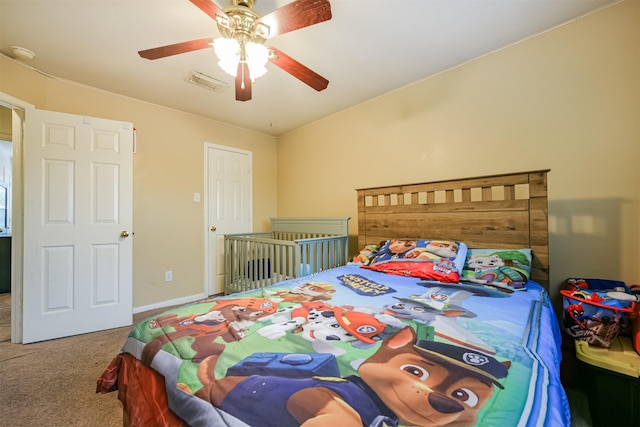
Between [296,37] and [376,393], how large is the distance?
218 centimetres

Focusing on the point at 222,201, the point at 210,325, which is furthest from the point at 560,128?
the point at 222,201

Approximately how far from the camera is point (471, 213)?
80.2 inches

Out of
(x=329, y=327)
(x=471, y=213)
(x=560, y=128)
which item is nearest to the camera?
(x=329, y=327)

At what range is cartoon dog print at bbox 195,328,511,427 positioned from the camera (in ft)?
1.82

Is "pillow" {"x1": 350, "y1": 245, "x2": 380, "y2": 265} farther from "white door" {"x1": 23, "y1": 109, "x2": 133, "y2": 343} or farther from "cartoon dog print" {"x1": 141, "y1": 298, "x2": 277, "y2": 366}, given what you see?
"white door" {"x1": 23, "y1": 109, "x2": 133, "y2": 343}

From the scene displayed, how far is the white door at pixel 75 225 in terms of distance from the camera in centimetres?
223

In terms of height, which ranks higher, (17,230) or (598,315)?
(17,230)

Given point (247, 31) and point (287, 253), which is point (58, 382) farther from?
point (247, 31)

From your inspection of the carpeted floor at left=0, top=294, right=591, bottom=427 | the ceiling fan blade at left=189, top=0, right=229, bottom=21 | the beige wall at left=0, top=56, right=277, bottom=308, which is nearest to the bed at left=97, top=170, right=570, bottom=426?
the carpeted floor at left=0, top=294, right=591, bottom=427

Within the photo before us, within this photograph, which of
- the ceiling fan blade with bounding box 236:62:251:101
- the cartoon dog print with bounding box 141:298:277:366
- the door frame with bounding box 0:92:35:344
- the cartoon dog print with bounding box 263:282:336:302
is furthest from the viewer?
the door frame with bounding box 0:92:35:344

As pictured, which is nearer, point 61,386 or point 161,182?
point 61,386

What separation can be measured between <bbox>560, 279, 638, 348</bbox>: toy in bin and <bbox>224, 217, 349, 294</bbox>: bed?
1815 mm

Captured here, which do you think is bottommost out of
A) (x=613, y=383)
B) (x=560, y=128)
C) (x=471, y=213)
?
A: (x=613, y=383)

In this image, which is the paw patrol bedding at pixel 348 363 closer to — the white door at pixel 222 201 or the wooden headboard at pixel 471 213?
the wooden headboard at pixel 471 213
